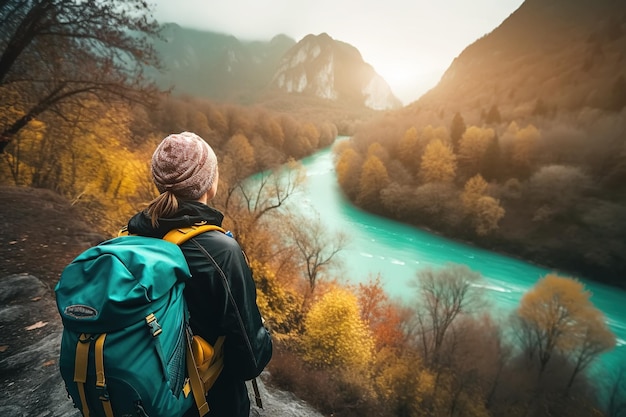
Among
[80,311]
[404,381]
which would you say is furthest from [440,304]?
[80,311]

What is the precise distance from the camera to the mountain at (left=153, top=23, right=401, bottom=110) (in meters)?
47.0

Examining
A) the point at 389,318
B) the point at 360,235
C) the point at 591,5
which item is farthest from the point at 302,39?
the point at 389,318

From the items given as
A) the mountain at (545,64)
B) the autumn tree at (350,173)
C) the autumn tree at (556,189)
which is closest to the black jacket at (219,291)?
the autumn tree at (556,189)

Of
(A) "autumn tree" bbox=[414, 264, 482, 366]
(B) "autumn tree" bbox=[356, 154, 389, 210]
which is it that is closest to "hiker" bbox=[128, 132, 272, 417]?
(A) "autumn tree" bbox=[414, 264, 482, 366]

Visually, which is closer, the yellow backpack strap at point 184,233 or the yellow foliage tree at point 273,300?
the yellow backpack strap at point 184,233

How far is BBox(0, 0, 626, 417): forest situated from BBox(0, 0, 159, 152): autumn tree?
0.02 m

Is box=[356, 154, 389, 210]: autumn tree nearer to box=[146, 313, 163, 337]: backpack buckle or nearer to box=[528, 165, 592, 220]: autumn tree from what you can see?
box=[528, 165, 592, 220]: autumn tree

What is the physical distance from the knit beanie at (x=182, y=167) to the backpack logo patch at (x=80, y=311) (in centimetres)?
54

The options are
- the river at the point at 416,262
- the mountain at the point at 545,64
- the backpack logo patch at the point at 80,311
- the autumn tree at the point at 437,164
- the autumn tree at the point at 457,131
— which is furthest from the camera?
the mountain at the point at 545,64

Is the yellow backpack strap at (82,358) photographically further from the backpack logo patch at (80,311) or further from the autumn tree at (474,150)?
the autumn tree at (474,150)

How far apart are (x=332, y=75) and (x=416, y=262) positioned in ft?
395

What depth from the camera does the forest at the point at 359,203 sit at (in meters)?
4.79

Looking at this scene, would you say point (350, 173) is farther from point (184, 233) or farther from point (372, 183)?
point (184, 233)

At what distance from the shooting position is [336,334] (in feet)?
44.0
